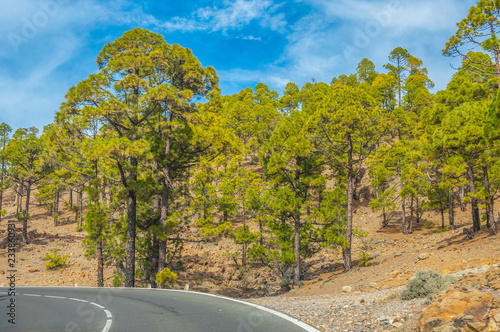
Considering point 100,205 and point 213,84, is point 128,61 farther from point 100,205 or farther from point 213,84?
point 100,205

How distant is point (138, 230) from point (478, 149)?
20088mm

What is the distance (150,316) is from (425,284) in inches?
275

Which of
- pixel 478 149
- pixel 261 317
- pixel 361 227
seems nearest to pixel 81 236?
pixel 361 227

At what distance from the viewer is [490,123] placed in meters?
12.5

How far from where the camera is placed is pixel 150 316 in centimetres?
830

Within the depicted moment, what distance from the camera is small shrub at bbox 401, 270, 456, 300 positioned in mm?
7453

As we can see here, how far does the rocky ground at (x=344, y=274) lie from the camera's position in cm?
673

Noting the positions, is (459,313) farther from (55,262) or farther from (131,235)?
(55,262)

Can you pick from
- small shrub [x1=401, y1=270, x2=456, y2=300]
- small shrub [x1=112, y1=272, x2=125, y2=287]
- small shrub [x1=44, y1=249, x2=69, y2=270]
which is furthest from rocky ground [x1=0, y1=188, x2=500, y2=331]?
small shrub [x1=112, y1=272, x2=125, y2=287]

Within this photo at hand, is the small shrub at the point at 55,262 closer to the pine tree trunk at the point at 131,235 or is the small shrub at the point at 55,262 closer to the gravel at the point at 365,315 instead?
the pine tree trunk at the point at 131,235

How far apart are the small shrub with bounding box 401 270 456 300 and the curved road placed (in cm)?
312

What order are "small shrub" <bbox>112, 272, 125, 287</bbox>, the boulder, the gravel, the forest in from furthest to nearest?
"small shrub" <bbox>112, 272, 125, 287</bbox> → the forest → the gravel → the boulder

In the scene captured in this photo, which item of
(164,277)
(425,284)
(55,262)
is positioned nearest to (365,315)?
(425,284)

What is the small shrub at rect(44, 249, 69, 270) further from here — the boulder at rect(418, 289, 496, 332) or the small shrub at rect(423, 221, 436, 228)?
the small shrub at rect(423, 221, 436, 228)
